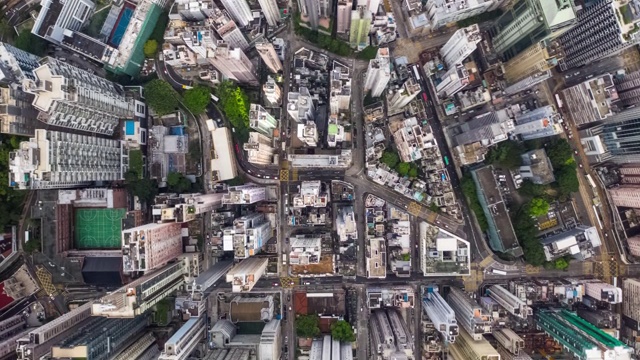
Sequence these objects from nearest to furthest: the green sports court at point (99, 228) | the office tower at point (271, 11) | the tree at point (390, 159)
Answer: the office tower at point (271, 11) → the tree at point (390, 159) → the green sports court at point (99, 228)

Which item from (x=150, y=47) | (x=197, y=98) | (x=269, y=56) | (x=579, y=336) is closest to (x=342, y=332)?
(x=579, y=336)

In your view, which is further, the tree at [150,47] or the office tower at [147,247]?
the tree at [150,47]

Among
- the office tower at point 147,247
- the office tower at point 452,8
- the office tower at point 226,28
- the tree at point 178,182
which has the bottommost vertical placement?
the office tower at point 147,247

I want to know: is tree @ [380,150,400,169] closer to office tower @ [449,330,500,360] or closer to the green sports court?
office tower @ [449,330,500,360]

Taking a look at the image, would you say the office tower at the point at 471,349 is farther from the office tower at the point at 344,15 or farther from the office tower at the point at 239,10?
the office tower at the point at 239,10

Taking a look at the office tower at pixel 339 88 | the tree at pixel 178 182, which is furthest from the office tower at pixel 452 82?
the tree at pixel 178 182

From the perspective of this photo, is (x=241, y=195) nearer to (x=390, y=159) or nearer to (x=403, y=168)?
(x=390, y=159)

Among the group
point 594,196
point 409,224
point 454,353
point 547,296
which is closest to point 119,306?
point 409,224

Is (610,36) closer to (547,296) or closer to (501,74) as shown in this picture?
(501,74)
